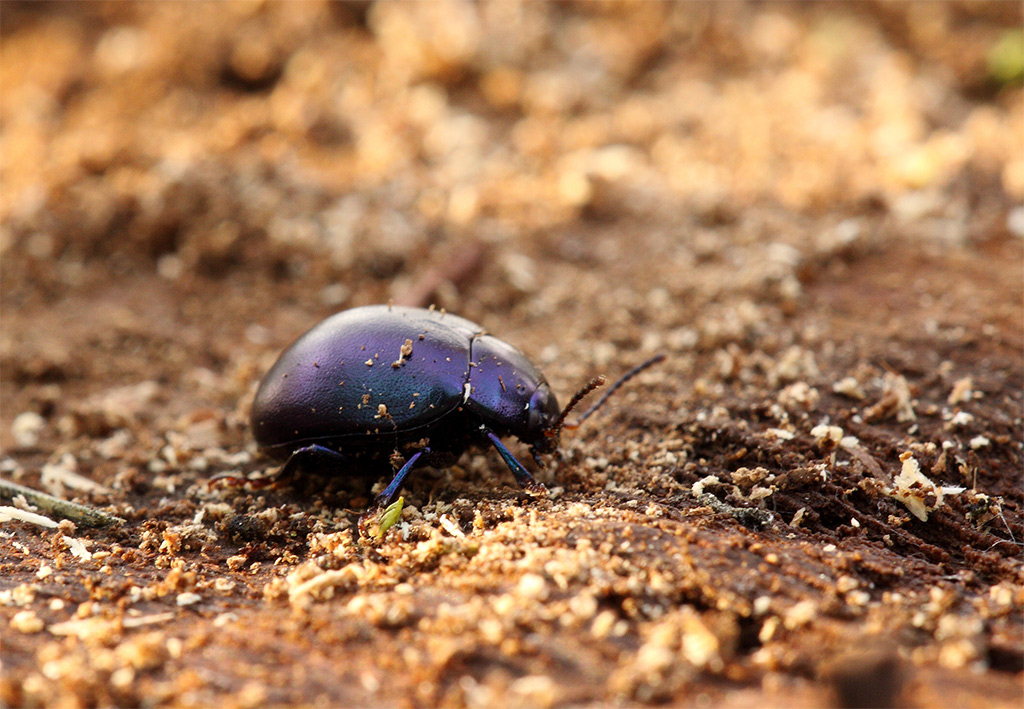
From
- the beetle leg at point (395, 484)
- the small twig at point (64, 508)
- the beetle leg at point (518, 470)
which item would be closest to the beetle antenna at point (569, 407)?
the beetle leg at point (518, 470)

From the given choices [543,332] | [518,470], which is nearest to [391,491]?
[518,470]

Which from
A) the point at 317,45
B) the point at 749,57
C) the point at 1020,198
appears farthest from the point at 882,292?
the point at 317,45

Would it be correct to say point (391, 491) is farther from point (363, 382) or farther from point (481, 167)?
point (481, 167)

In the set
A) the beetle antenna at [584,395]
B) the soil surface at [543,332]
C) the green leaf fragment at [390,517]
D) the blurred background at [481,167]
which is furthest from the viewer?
the blurred background at [481,167]

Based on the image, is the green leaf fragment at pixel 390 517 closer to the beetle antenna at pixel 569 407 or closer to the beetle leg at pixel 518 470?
the beetle leg at pixel 518 470

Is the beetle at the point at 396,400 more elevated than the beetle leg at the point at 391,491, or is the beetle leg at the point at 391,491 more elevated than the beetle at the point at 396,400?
the beetle at the point at 396,400

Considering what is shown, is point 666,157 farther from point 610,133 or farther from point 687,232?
point 687,232

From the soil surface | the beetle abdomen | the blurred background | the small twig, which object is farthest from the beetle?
the blurred background

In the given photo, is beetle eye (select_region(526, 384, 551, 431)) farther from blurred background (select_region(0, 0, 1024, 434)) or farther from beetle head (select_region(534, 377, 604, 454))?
blurred background (select_region(0, 0, 1024, 434))
